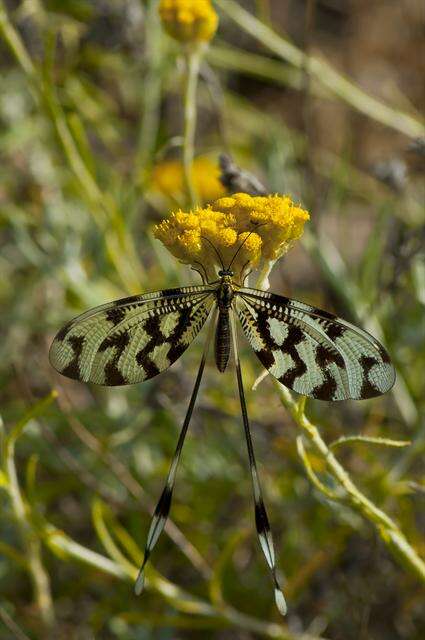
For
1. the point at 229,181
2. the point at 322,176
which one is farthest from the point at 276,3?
the point at 229,181

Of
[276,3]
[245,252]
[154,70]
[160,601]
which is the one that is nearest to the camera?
[245,252]

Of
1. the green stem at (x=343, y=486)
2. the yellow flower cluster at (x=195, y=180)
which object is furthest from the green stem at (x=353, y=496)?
the yellow flower cluster at (x=195, y=180)

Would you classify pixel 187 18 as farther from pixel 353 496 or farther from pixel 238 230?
pixel 353 496

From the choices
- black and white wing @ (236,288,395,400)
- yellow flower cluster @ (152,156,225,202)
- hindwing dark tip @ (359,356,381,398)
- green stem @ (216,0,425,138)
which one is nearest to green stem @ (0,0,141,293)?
yellow flower cluster @ (152,156,225,202)

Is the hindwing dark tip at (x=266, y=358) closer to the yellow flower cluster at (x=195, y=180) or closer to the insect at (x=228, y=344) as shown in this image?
the insect at (x=228, y=344)

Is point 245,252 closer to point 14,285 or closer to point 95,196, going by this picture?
point 95,196

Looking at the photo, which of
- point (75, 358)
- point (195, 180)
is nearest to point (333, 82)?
point (195, 180)
